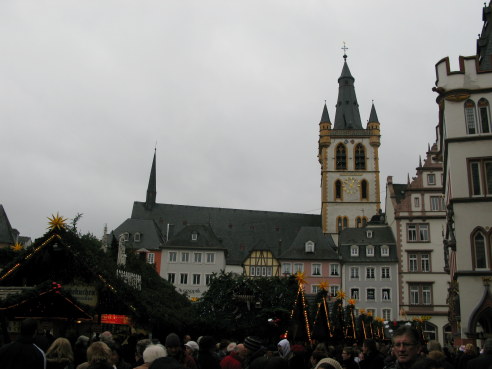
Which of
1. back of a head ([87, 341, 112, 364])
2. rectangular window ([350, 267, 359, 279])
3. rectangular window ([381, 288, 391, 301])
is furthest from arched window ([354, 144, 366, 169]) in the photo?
back of a head ([87, 341, 112, 364])

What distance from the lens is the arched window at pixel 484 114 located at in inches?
901

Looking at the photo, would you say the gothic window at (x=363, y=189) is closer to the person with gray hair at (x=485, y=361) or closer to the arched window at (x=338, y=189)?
the arched window at (x=338, y=189)

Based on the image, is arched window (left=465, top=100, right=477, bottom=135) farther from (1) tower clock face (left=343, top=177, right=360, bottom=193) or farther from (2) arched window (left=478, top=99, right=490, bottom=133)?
(1) tower clock face (left=343, top=177, right=360, bottom=193)

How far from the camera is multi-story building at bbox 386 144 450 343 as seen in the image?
52.0 meters

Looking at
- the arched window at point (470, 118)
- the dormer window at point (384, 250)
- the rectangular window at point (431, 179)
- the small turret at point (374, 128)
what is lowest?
the dormer window at point (384, 250)

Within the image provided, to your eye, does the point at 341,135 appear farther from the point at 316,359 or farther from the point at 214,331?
the point at 316,359

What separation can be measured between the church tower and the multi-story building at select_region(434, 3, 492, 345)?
5218 cm

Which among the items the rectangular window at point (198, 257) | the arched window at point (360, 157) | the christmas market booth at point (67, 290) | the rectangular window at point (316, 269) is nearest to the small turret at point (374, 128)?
the arched window at point (360, 157)

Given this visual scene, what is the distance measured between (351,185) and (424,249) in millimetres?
24848

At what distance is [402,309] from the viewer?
52.8 meters

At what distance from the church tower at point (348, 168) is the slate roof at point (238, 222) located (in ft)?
14.0

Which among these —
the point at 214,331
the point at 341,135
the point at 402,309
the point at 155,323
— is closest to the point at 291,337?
the point at 155,323

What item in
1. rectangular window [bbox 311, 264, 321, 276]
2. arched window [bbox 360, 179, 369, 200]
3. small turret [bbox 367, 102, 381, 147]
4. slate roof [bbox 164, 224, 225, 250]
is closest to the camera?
rectangular window [bbox 311, 264, 321, 276]

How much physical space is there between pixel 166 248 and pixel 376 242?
2387 cm
